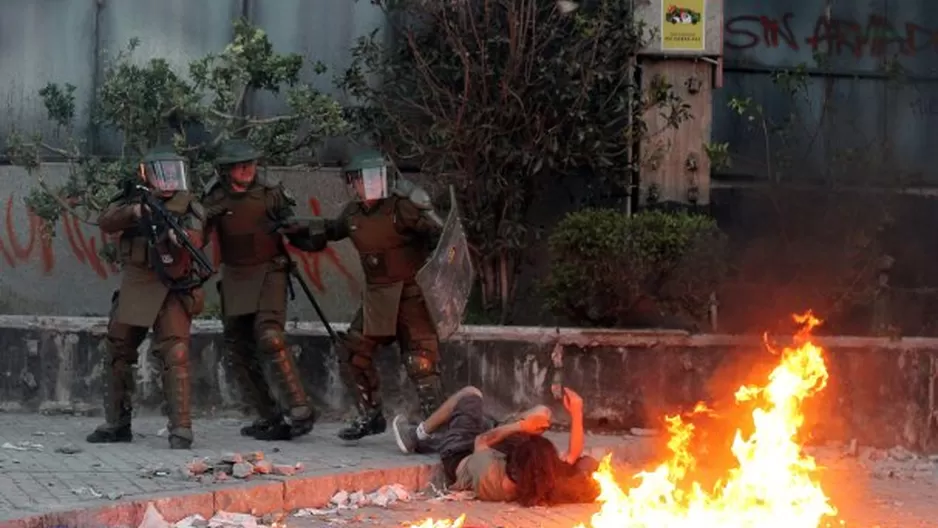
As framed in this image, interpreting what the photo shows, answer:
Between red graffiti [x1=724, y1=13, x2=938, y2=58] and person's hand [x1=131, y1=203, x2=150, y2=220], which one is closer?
person's hand [x1=131, y1=203, x2=150, y2=220]

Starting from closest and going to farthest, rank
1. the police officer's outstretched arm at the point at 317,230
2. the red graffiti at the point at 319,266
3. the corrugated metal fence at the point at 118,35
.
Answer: the police officer's outstretched arm at the point at 317,230 → the red graffiti at the point at 319,266 → the corrugated metal fence at the point at 118,35

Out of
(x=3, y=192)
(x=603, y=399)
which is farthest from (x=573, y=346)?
(x=3, y=192)

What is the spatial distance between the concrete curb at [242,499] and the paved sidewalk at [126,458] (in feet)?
0.25

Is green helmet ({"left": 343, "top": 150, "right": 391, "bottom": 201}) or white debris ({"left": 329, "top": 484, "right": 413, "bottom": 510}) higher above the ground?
green helmet ({"left": 343, "top": 150, "right": 391, "bottom": 201})

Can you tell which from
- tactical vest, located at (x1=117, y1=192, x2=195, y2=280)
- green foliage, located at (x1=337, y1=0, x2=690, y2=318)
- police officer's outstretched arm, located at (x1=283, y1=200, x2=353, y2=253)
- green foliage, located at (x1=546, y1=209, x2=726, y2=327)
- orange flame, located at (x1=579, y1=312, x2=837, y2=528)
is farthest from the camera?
green foliage, located at (x1=337, y1=0, x2=690, y2=318)

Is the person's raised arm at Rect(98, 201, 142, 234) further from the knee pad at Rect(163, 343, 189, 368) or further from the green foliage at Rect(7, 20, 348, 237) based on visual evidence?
the green foliage at Rect(7, 20, 348, 237)

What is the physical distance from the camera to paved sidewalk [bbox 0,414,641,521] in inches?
Answer: 293

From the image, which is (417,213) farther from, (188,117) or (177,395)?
(188,117)

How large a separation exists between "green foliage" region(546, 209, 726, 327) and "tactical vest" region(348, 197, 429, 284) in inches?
62.4

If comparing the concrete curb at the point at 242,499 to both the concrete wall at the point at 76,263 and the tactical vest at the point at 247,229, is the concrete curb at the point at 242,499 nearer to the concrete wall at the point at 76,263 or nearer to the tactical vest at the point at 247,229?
the tactical vest at the point at 247,229

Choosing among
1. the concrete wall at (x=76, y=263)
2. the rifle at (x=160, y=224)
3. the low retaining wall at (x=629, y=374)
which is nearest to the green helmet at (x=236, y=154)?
the rifle at (x=160, y=224)

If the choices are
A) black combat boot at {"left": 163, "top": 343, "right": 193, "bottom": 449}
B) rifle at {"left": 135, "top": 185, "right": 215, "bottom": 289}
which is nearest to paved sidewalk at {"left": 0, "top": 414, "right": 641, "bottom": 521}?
black combat boot at {"left": 163, "top": 343, "right": 193, "bottom": 449}

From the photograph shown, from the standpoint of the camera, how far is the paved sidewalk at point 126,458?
745 centimetres

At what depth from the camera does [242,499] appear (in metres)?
7.78
